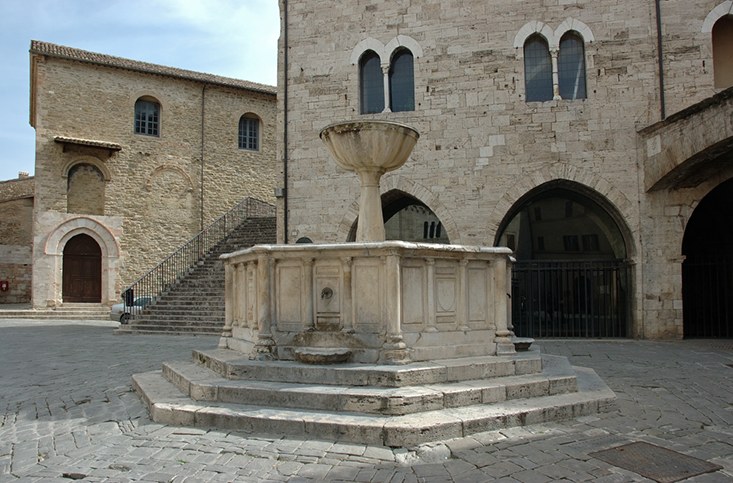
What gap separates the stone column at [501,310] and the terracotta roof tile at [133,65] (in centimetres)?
2035

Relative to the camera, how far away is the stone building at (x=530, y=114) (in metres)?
12.8

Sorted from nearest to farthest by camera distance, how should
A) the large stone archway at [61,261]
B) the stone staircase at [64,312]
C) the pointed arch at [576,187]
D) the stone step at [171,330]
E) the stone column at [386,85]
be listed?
1. the pointed arch at [576,187]
2. the stone column at [386,85]
3. the stone step at [171,330]
4. the stone staircase at [64,312]
5. the large stone archway at [61,261]

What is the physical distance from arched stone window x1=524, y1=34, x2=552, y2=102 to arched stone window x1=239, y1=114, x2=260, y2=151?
48.8ft

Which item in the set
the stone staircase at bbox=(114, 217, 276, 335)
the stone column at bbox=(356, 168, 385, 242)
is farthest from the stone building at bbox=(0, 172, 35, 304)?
the stone column at bbox=(356, 168, 385, 242)

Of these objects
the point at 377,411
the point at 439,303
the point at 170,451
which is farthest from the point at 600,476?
the point at 170,451

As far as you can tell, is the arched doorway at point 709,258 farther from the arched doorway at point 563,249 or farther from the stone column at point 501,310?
the stone column at point 501,310

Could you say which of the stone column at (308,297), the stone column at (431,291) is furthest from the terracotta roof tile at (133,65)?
the stone column at (431,291)

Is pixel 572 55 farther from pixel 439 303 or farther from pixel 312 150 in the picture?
pixel 439 303

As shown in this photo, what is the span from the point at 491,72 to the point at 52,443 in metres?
12.3

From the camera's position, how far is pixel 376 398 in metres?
4.64

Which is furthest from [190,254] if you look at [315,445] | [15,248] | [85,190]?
[315,445]

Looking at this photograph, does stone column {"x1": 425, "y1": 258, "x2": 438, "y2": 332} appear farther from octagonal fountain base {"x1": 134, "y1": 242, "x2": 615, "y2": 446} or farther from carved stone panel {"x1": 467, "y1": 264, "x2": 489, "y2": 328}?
carved stone panel {"x1": 467, "y1": 264, "x2": 489, "y2": 328}

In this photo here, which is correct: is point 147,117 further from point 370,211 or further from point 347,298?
point 347,298

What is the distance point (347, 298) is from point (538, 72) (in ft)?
34.1
